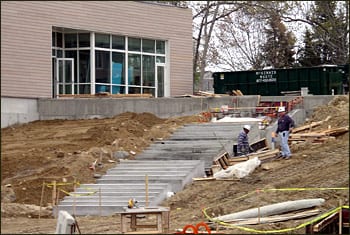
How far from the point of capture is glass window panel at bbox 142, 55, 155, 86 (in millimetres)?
40434

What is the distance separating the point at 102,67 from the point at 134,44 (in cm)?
225

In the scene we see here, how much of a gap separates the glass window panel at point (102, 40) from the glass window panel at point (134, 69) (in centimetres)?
164

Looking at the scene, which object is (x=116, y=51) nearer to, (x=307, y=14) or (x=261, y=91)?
(x=261, y=91)

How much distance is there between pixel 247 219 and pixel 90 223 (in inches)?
160

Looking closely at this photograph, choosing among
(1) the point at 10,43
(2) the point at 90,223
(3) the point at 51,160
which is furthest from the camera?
(1) the point at 10,43

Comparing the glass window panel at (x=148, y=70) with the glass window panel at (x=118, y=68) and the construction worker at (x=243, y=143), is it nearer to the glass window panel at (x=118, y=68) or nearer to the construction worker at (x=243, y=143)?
the glass window panel at (x=118, y=68)

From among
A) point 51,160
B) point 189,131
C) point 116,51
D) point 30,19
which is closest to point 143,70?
point 116,51

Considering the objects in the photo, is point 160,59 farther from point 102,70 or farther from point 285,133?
point 285,133

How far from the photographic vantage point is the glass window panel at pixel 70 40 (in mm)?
38469

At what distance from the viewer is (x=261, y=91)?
3819cm

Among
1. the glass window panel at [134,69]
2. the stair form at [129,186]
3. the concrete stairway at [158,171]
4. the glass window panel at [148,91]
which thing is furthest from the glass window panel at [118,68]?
the stair form at [129,186]

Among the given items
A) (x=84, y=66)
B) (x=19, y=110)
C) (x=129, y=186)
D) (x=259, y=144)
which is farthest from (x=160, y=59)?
(x=129, y=186)

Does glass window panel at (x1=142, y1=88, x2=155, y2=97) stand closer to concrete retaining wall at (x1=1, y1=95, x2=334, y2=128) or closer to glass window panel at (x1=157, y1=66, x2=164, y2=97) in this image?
glass window panel at (x1=157, y1=66, x2=164, y2=97)

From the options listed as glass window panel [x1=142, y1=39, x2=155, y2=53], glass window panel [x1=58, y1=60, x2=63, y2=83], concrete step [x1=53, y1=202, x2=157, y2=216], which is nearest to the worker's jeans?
concrete step [x1=53, y1=202, x2=157, y2=216]
